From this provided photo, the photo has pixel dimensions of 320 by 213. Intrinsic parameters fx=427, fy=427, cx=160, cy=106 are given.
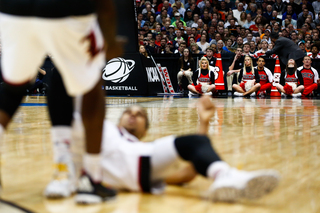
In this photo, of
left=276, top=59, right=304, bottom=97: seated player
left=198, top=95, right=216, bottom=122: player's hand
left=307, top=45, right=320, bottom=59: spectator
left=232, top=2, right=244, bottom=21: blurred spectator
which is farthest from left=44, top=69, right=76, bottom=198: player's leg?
left=232, top=2, right=244, bottom=21: blurred spectator

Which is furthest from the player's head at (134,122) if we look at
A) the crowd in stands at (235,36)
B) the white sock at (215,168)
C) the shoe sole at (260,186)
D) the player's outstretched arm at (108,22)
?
the crowd in stands at (235,36)

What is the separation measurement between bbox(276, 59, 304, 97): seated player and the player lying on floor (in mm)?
9633

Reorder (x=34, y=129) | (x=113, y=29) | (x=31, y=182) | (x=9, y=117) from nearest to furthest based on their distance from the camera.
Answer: (x=113, y=29)
(x=9, y=117)
(x=31, y=182)
(x=34, y=129)

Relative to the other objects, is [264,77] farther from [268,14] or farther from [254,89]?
[268,14]

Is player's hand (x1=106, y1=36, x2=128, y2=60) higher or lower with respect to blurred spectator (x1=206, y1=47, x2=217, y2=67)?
lower

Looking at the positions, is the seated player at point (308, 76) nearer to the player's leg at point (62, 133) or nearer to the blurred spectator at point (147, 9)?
the blurred spectator at point (147, 9)

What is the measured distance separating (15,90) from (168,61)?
1004 cm

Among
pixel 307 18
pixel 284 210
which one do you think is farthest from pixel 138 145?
pixel 307 18

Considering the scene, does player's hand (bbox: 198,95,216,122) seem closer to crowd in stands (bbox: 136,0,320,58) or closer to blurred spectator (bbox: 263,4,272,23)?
crowd in stands (bbox: 136,0,320,58)

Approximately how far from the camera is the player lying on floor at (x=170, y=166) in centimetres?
146

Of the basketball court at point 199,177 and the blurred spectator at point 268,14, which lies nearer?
the basketball court at point 199,177

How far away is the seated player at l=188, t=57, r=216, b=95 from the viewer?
36.0 feet

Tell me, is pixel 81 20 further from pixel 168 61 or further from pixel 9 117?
pixel 168 61

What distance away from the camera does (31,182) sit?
1.88 m
